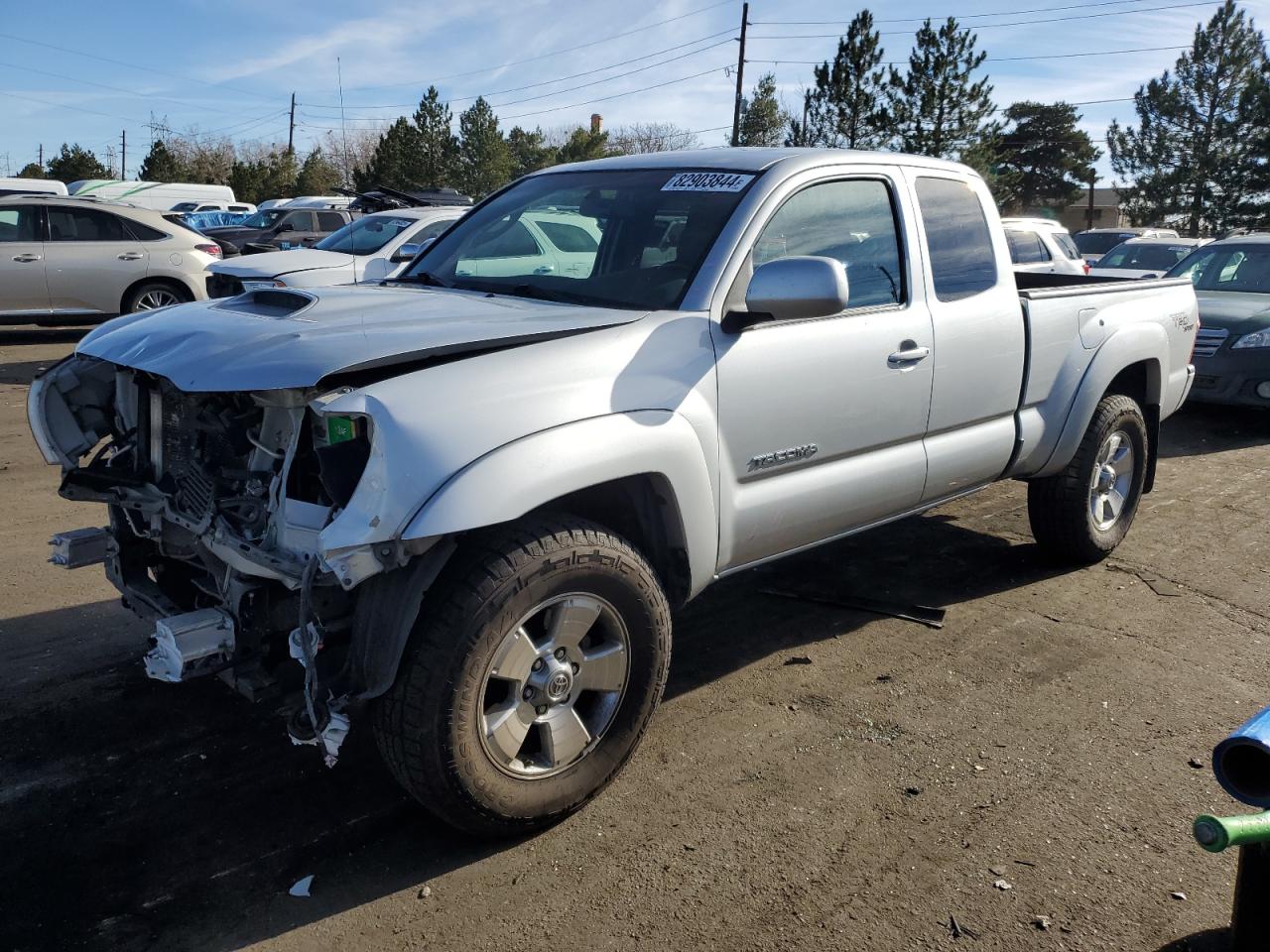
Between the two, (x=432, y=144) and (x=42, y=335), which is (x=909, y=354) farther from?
(x=432, y=144)

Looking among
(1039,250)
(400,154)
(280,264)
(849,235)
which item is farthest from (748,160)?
(400,154)

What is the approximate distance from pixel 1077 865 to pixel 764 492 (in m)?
1.47

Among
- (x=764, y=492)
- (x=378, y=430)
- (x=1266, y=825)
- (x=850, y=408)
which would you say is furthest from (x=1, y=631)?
(x=1266, y=825)

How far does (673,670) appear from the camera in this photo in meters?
4.20

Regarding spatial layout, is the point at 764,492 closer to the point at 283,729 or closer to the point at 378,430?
the point at 378,430

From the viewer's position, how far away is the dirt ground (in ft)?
8.96

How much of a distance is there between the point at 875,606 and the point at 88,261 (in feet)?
37.0

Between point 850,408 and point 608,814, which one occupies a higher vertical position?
point 850,408

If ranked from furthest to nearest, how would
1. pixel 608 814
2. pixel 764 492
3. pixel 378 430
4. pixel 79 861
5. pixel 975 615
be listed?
pixel 975 615
pixel 764 492
pixel 608 814
pixel 79 861
pixel 378 430

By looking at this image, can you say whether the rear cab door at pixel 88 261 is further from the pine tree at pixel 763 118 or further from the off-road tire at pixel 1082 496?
the pine tree at pixel 763 118

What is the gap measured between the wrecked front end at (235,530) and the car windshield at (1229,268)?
32.3ft

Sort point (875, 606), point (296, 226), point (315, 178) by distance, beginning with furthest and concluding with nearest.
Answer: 1. point (315, 178)
2. point (296, 226)
3. point (875, 606)

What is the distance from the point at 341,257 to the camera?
988 cm

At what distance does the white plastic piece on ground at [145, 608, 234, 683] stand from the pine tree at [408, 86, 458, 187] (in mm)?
38676
